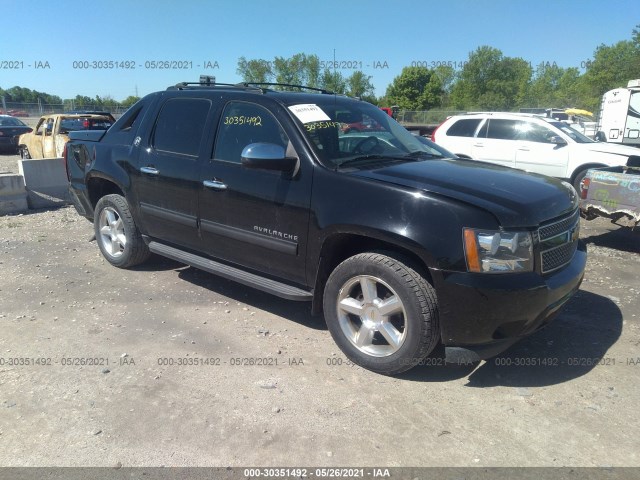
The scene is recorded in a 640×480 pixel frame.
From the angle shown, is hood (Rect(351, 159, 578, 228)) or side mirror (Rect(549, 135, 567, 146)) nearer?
hood (Rect(351, 159, 578, 228))

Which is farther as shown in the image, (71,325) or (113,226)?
(113,226)

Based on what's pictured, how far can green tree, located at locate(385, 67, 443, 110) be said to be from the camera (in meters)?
69.3

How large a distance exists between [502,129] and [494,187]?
→ 8227 mm

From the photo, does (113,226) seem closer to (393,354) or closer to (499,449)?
(393,354)

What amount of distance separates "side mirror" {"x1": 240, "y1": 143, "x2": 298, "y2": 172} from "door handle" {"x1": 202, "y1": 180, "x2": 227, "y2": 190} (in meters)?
0.53

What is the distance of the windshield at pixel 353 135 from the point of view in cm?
381

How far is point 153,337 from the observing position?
4.07 meters

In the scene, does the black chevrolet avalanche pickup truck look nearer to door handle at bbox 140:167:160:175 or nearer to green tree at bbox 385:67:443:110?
door handle at bbox 140:167:160:175

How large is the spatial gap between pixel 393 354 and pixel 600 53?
6645 cm

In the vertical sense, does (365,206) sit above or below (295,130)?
below

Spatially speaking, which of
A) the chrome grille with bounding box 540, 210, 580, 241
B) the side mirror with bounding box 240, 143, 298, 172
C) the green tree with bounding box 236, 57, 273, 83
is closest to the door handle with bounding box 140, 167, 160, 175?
the side mirror with bounding box 240, 143, 298, 172

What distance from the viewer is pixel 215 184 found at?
4.18m

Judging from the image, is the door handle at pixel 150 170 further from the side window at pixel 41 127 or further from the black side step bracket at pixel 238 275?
the side window at pixel 41 127

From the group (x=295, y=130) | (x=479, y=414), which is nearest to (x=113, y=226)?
(x=295, y=130)
